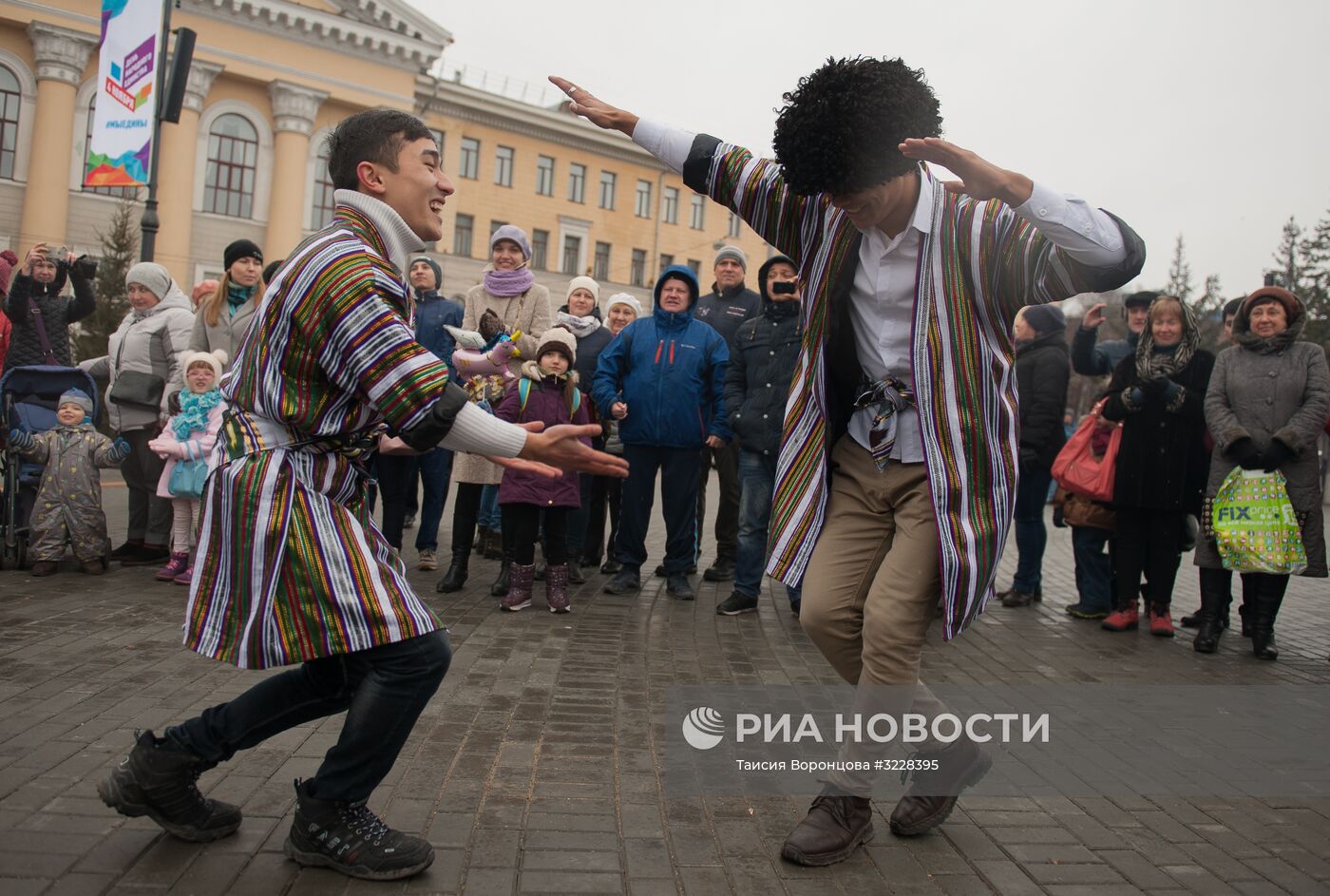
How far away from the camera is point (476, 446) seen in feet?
9.66

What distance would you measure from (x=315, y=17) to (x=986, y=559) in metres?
45.0

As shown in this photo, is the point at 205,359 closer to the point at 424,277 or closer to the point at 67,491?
the point at 67,491

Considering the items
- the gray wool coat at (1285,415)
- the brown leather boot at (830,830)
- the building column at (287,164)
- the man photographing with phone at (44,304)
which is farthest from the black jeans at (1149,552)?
the building column at (287,164)

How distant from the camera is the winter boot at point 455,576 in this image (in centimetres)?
750

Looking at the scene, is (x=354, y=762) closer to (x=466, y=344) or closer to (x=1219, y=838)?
(x=1219, y=838)

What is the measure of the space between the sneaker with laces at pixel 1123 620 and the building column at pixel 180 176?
39019 mm

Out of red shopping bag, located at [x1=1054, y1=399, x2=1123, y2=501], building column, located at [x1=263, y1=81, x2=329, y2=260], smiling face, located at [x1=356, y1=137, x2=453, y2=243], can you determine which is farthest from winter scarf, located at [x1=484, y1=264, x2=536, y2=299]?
building column, located at [x1=263, y1=81, x2=329, y2=260]

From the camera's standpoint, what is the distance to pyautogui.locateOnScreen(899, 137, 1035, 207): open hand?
295 centimetres

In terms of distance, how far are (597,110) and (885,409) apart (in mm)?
1303

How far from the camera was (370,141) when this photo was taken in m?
3.26

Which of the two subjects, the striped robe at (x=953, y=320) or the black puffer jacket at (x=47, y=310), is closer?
the striped robe at (x=953, y=320)

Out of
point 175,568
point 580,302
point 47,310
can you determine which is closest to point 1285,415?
point 580,302

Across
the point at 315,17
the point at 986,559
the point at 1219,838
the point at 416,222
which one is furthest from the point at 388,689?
the point at 315,17

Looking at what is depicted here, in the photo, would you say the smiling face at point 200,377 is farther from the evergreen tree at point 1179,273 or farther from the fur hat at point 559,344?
the evergreen tree at point 1179,273
